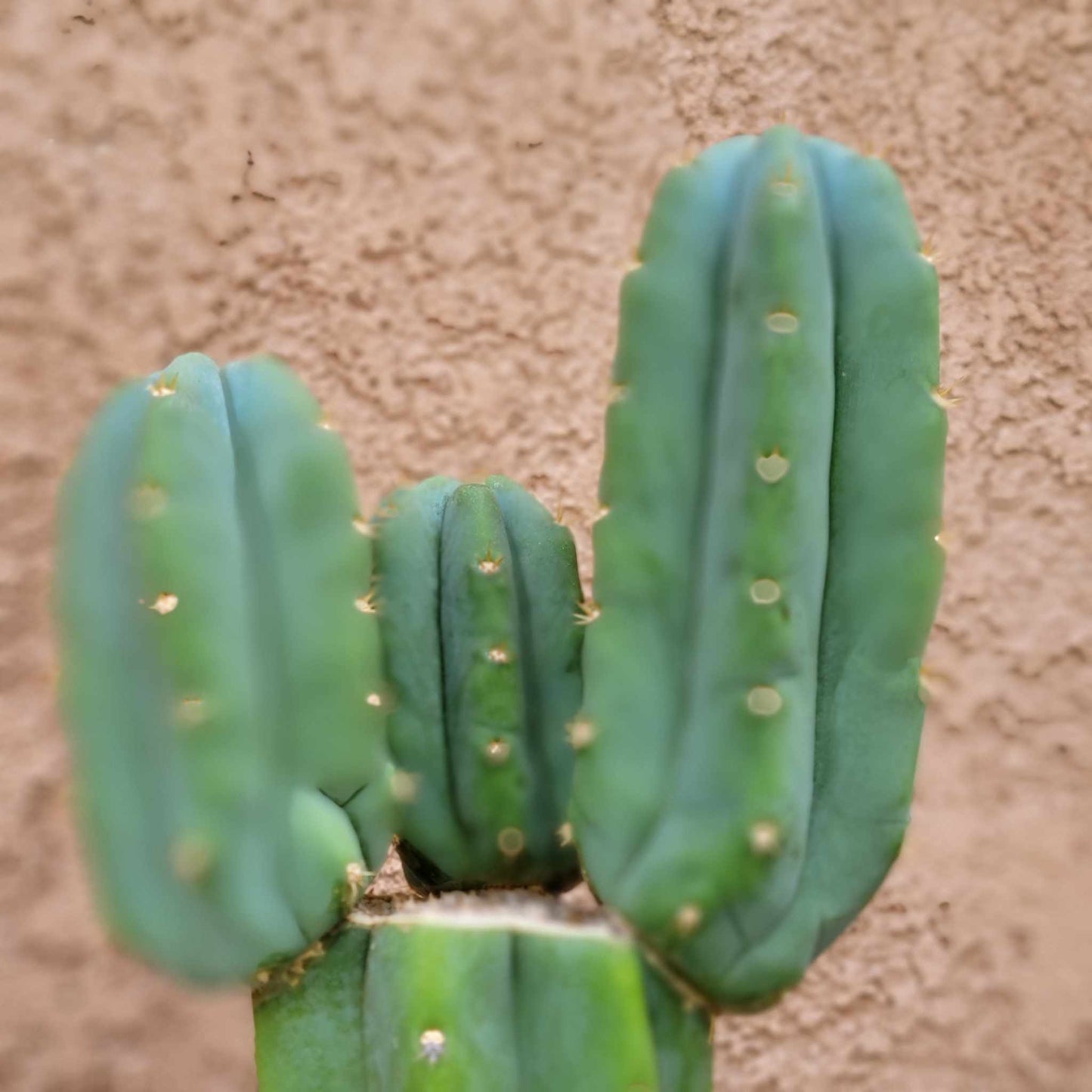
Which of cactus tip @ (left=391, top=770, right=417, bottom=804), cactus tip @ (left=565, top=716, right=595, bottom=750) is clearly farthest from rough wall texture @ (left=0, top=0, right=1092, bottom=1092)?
cactus tip @ (left=565, top=716, right=595, bottom=750)

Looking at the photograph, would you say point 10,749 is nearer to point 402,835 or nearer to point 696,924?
point 402,835

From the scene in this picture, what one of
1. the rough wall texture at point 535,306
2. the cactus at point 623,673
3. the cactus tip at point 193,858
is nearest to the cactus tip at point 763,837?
the cactus at point 623,673

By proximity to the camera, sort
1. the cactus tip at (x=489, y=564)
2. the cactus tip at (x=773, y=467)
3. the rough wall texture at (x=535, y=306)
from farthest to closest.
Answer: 1. the rough wall texture at (x=535, y=306)
2. the cactus tip at (x=489, y=564)
3. the cactus tip at (x=773, y=467)

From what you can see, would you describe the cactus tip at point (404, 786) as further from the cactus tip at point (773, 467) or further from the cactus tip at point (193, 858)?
the cactus tip at point (773, 467)

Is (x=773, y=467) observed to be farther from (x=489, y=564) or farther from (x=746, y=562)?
(x=489, y=564)

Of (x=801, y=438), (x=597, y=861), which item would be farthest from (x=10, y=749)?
(x=801, y=438)

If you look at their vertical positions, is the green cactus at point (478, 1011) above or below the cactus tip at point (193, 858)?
below

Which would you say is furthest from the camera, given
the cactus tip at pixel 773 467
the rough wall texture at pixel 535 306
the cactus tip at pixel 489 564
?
the rough wall texture at pixel 535 306
